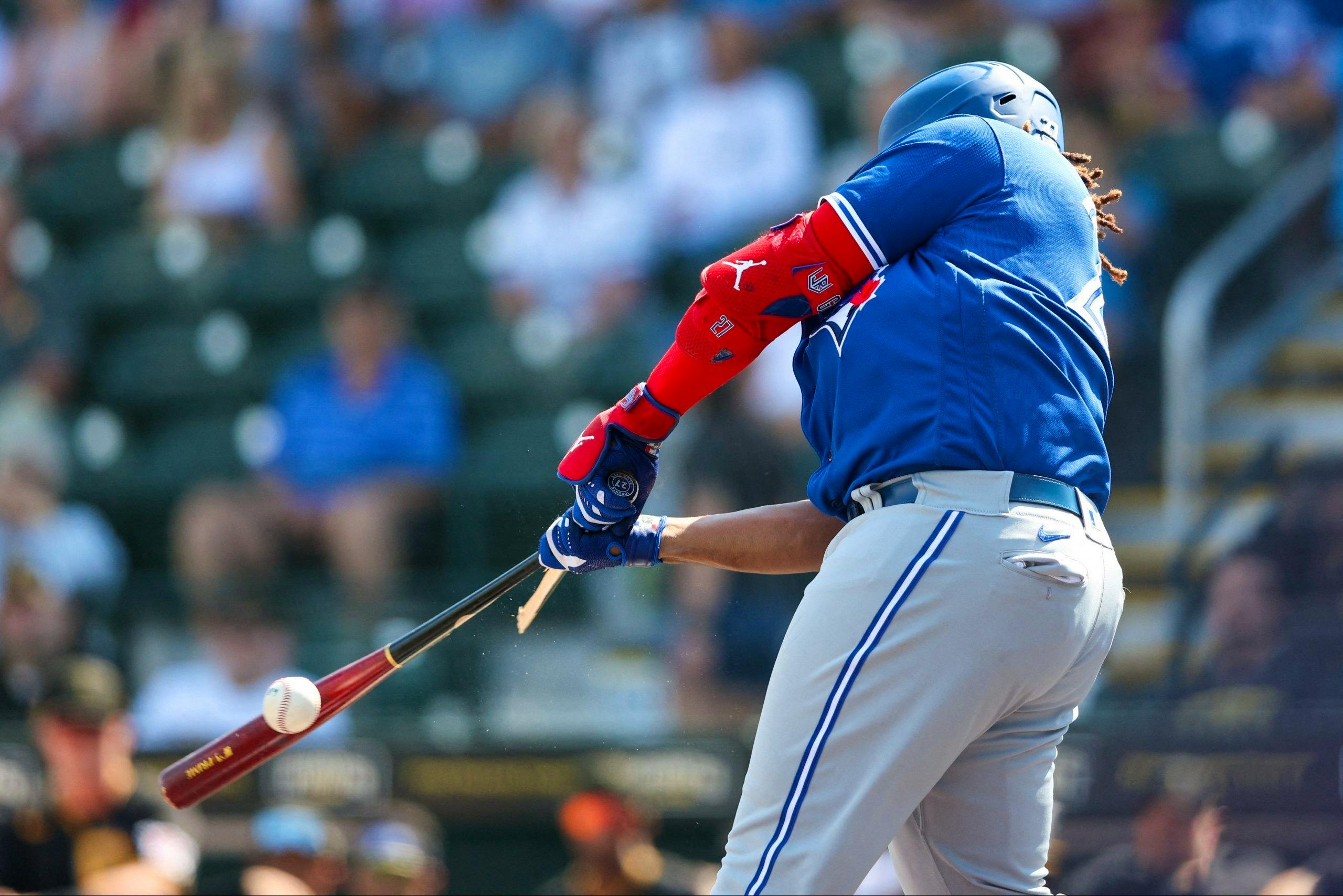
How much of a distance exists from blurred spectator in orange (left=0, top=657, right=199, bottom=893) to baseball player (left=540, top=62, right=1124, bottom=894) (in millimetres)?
3050

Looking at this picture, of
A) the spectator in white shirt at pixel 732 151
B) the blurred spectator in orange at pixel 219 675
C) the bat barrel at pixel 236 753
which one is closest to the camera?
the bat barrel at pixel 236 753

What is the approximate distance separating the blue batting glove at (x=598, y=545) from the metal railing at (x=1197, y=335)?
10.9 ft

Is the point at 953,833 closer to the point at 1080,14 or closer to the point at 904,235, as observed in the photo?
the point at 904,235

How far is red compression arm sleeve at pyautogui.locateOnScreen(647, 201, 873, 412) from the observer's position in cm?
227

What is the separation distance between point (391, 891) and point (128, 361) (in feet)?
12.6

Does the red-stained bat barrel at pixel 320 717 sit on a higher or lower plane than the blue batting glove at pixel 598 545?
lower

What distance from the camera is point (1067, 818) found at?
4691mm

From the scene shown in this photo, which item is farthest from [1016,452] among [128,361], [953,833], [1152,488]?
[128,361]

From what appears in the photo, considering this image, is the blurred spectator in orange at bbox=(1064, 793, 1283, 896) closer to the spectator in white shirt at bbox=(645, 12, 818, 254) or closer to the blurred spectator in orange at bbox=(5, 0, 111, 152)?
the spectator in white shirt at bbox=(645, 12, 818, 254)

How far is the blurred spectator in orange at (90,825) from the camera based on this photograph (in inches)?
191

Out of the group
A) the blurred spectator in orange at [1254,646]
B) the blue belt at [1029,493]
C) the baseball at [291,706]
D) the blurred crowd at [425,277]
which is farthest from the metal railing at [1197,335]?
the baseball at [291,706]

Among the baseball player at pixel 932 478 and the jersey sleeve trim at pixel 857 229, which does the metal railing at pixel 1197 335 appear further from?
the jersey sleeve trim at pixel 857 229

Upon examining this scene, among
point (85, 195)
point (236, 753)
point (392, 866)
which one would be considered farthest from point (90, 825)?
point (85, 195)

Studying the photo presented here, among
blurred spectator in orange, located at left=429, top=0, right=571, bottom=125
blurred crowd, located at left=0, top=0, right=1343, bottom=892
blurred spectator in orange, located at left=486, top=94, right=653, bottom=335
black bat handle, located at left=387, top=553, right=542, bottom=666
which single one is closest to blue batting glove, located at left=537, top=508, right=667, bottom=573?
black bat handle, located at left=387, top=553, right=542, bottom=666
